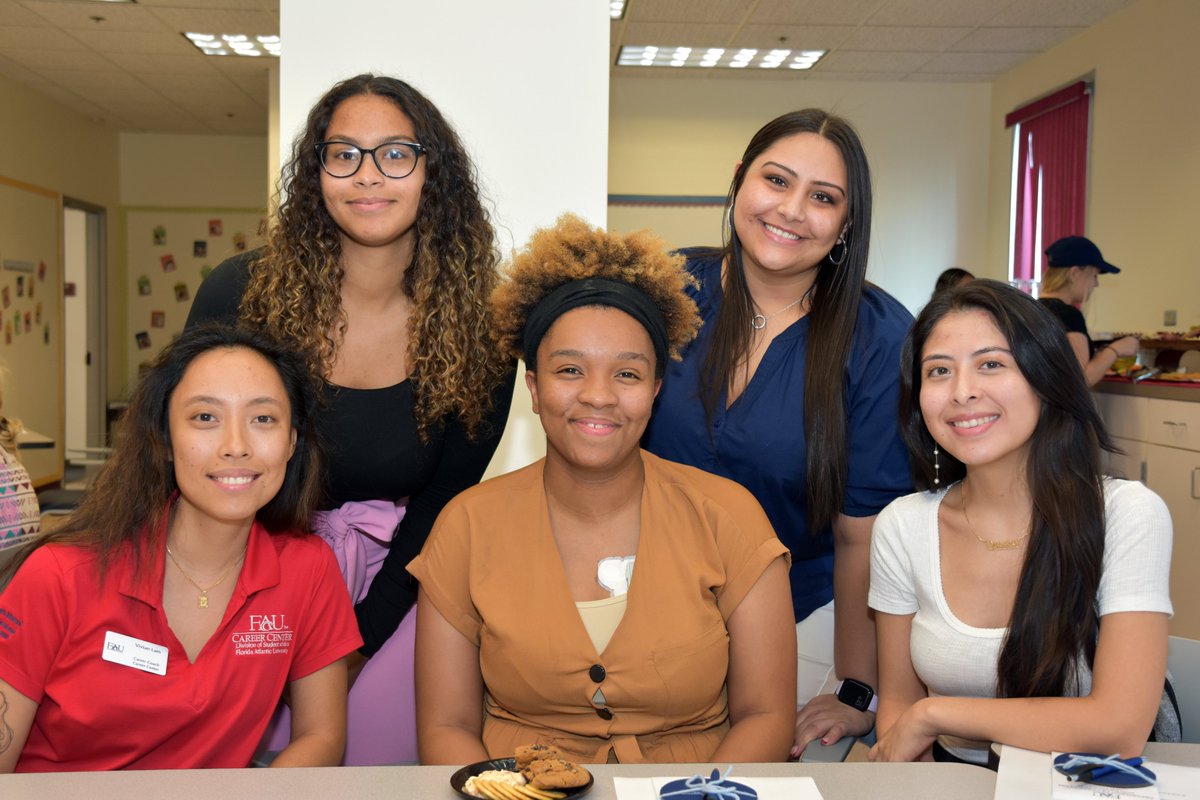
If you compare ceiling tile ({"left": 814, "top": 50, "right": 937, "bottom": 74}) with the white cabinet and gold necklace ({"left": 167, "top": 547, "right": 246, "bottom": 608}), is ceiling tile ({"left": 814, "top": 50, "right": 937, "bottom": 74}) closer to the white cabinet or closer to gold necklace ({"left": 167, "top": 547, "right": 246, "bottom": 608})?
the white cabinet

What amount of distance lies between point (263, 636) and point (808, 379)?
3.67 ft

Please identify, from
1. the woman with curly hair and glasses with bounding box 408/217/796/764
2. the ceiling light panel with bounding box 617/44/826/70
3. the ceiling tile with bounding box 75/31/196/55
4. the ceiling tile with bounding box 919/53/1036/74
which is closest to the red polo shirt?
the woman with curly hair and glasses with bounding box 408/217/796/764

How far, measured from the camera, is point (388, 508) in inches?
82.5

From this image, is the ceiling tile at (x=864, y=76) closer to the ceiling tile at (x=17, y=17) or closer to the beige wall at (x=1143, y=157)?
the beige wall at (x=1143, y=157)

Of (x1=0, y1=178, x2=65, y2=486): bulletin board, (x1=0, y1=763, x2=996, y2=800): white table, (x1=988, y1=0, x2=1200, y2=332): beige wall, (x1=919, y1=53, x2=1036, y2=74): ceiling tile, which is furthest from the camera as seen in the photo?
(x1=0, y1=178, x2=65, y2=486): bulletin board

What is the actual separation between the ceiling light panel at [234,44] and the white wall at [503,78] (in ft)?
15.6

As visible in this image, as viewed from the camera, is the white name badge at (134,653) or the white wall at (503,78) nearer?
the white name badge at (134,653)

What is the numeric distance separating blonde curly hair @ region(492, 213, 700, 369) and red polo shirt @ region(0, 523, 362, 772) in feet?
2.09

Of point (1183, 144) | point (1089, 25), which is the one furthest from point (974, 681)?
point (1089, 25)

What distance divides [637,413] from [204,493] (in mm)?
723

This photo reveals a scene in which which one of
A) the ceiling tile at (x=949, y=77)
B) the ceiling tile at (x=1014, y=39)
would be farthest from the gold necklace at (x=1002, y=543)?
the ceiling tile at (x=949, y=77)

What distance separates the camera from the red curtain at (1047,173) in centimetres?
698

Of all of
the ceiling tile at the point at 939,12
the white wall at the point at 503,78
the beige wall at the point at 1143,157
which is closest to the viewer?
the white wall at the point at 503,78

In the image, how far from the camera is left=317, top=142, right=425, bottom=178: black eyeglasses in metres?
1.98
